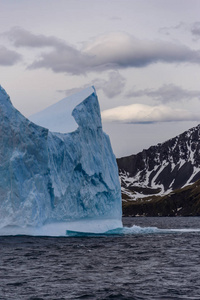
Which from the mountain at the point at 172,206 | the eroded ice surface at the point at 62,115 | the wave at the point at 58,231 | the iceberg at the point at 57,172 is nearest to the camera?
the wave at the point at 58,231

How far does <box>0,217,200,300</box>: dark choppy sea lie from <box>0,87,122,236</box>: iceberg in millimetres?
2860

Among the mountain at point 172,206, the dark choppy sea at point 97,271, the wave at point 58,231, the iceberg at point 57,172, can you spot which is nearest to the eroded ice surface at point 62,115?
the iceberg at point 57,172

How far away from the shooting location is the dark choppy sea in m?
15.0

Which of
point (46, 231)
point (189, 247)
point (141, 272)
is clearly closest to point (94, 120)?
point (46, 231)

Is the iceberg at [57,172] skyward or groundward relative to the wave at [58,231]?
skyward

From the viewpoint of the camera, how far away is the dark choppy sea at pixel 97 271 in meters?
15.0

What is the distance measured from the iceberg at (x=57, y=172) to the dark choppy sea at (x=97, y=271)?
2.86m

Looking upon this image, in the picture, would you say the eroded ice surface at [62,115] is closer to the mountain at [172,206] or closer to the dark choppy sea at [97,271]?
the dark choppy sea at [97,271]

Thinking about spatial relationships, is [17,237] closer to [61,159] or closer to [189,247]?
[61,159]

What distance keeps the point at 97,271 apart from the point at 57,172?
53.8 ft

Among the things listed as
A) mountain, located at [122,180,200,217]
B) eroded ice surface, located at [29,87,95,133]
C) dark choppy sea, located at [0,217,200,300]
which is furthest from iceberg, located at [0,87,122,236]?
mountain, located at [122,180,200,217]

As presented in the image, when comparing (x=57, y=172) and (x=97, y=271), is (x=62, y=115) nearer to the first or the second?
(x=57, y=172)

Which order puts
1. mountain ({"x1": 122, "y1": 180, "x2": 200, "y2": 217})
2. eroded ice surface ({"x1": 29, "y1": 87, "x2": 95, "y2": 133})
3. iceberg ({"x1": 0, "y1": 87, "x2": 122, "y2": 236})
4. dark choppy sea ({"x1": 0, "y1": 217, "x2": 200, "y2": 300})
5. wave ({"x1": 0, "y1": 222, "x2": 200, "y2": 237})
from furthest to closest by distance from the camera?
mountain ({"x1": 122, "y1": 180, "x2": 200, "y2": 217}), eroded ice surface ({"x1": 29, "y1": 87, "x2": 95, "y2": 133}), iceberg ({"x1": 0, "y1": 87, "x2": 122, "y2": 236}), wave ({"x1": 0, "y1": 222, "x2": 200, "y2": 237}), dark choppy sea ({"x1": 0, "y1": 217, "x2": 200, "y2": 300})

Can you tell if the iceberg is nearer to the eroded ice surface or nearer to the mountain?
the eroded ice surface
